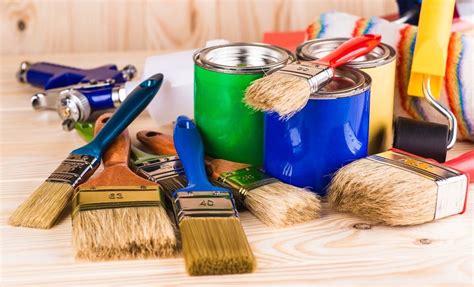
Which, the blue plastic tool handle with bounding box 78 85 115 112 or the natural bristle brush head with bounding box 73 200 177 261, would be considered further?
the blue plastic tool handle with bounding box 78 85 115 112

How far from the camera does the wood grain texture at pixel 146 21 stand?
65.7 inches

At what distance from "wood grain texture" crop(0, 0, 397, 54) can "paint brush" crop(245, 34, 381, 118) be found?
0.65 meters

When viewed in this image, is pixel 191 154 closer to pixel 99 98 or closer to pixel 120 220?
pixel 120 220

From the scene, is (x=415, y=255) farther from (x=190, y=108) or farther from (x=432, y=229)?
(x=190, y=108)

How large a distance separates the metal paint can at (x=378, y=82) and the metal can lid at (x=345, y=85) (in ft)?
0.05

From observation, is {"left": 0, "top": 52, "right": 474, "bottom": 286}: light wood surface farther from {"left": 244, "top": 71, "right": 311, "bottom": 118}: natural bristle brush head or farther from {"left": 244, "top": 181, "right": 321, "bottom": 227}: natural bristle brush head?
{"left": 244, "top": 71, "right": 311, "bottom": 118}: natural bristle brush head

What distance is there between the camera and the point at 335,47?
1.20 m

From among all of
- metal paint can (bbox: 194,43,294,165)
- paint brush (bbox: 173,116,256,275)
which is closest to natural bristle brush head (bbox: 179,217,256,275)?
paint brush (bbox: 173,116,256,275)

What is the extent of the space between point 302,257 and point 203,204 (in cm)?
13

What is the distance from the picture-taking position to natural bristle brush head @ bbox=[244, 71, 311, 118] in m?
0.98

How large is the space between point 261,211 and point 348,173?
0.36ft

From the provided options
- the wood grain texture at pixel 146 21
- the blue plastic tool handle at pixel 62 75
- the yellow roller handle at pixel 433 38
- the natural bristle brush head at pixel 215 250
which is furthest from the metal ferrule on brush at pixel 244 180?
the wood grain texture at pixel 146 21

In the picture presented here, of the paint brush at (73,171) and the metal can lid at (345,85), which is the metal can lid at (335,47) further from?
the paint brush at (73,171)

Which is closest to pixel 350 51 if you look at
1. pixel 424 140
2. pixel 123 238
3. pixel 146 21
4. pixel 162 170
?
pixel 424 140
